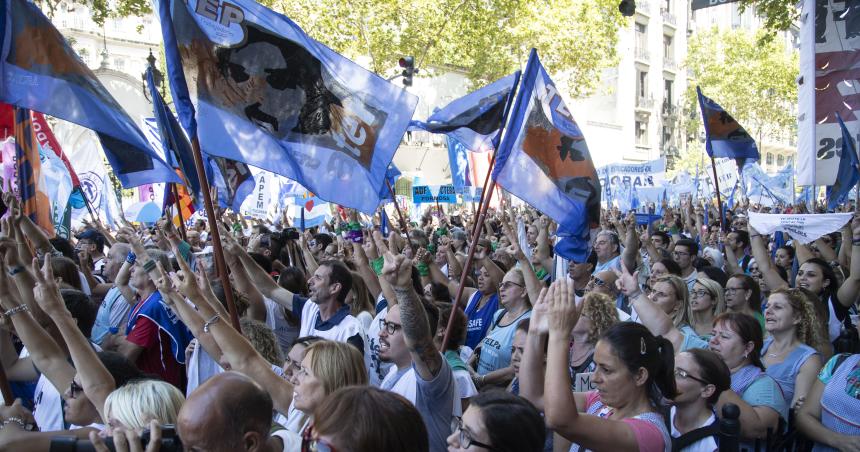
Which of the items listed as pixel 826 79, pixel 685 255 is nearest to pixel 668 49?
pixel 826 79

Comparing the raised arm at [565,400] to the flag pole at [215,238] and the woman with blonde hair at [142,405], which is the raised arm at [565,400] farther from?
the flag pole at [215,238]

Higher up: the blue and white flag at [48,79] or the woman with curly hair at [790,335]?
the blue and white flag at [48,79]

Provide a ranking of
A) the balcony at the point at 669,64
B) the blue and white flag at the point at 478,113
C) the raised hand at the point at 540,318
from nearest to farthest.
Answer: the raised hand at the point at 540,318, the blue and white flag at the point at 478,113, the balcony at the point at 669,64

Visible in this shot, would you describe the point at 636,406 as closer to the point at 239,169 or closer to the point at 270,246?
the point at 239,169

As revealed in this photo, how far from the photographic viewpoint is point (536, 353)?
3164mm

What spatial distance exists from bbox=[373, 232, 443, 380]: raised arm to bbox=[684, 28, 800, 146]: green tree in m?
48.9

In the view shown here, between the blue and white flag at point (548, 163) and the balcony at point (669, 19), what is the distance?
2062 inches

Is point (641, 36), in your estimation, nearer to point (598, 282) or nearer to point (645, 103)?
point (645, 103)

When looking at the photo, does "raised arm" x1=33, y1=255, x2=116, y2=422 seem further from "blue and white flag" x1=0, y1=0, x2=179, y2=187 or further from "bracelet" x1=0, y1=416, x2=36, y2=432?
"blue and white flag" x1=0, y1=0, x2=179, y2=187

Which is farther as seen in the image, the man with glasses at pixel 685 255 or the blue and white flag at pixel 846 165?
the blue and white flag at pixel 846 165

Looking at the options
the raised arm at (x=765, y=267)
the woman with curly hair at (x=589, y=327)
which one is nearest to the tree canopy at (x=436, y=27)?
the raised arm at (x=765, y=267)

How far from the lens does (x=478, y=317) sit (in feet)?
21.3

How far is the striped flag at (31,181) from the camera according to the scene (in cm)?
639

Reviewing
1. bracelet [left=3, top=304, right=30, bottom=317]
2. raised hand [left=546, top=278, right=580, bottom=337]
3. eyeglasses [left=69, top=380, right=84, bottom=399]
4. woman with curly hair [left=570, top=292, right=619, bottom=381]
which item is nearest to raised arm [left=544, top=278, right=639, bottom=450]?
raised hand [left=546, top=278, right=580, bottom=337]
